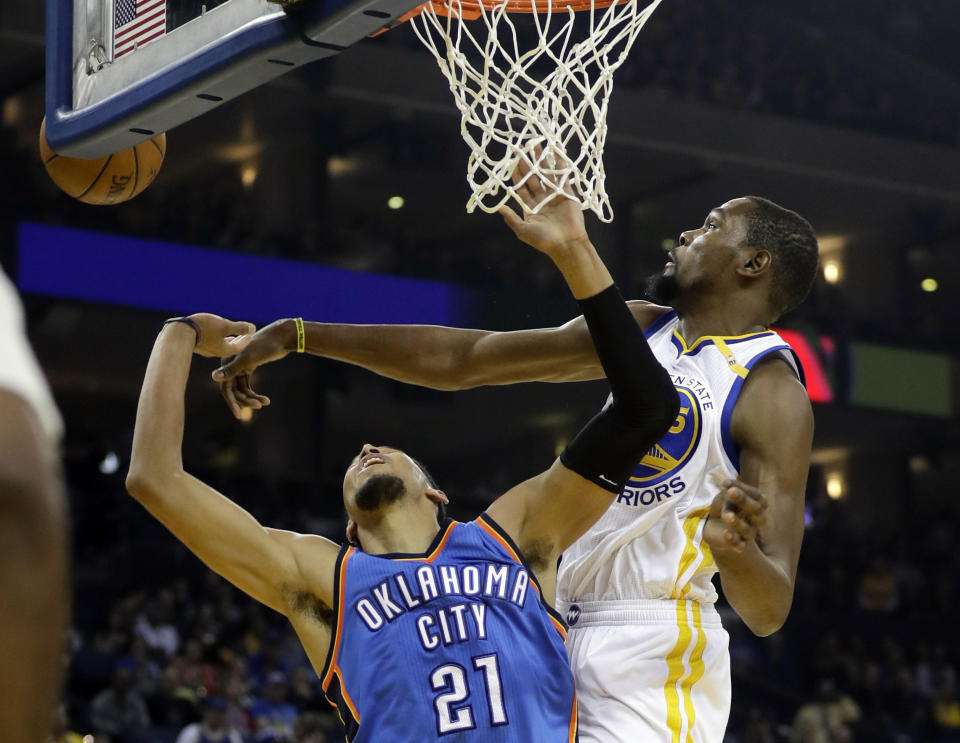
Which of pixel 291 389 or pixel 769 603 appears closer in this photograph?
pixel 769 603

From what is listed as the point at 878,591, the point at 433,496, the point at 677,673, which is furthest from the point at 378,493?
the point at 878,591

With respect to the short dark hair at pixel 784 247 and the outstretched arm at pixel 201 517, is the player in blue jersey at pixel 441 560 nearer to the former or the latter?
the outstretched arm at pixel 201 517

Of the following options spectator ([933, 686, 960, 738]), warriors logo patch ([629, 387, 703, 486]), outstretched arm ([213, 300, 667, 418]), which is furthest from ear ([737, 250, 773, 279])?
spectator ([933, 686, 960, 738])

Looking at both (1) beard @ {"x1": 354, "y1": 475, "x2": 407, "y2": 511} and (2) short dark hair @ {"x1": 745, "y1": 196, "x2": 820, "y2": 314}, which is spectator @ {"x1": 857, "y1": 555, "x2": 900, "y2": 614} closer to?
(2) short dark hair @ {"x1": 745, "y1": 196, "x2": 820, "y2": 314}

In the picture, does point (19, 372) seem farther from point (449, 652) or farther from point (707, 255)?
point (707, 255)

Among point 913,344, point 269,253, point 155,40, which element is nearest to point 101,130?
point 155,40

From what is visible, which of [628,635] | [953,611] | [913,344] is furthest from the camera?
[913,344]

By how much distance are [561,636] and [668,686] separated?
10.0 inches

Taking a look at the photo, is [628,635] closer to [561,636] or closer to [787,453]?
[561,636]

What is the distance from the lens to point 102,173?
3.55 meters

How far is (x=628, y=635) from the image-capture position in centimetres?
290

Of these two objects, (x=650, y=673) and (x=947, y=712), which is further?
(x=947, y=712)

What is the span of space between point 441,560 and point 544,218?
80cm

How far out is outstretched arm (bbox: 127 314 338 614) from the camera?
2.95 m
